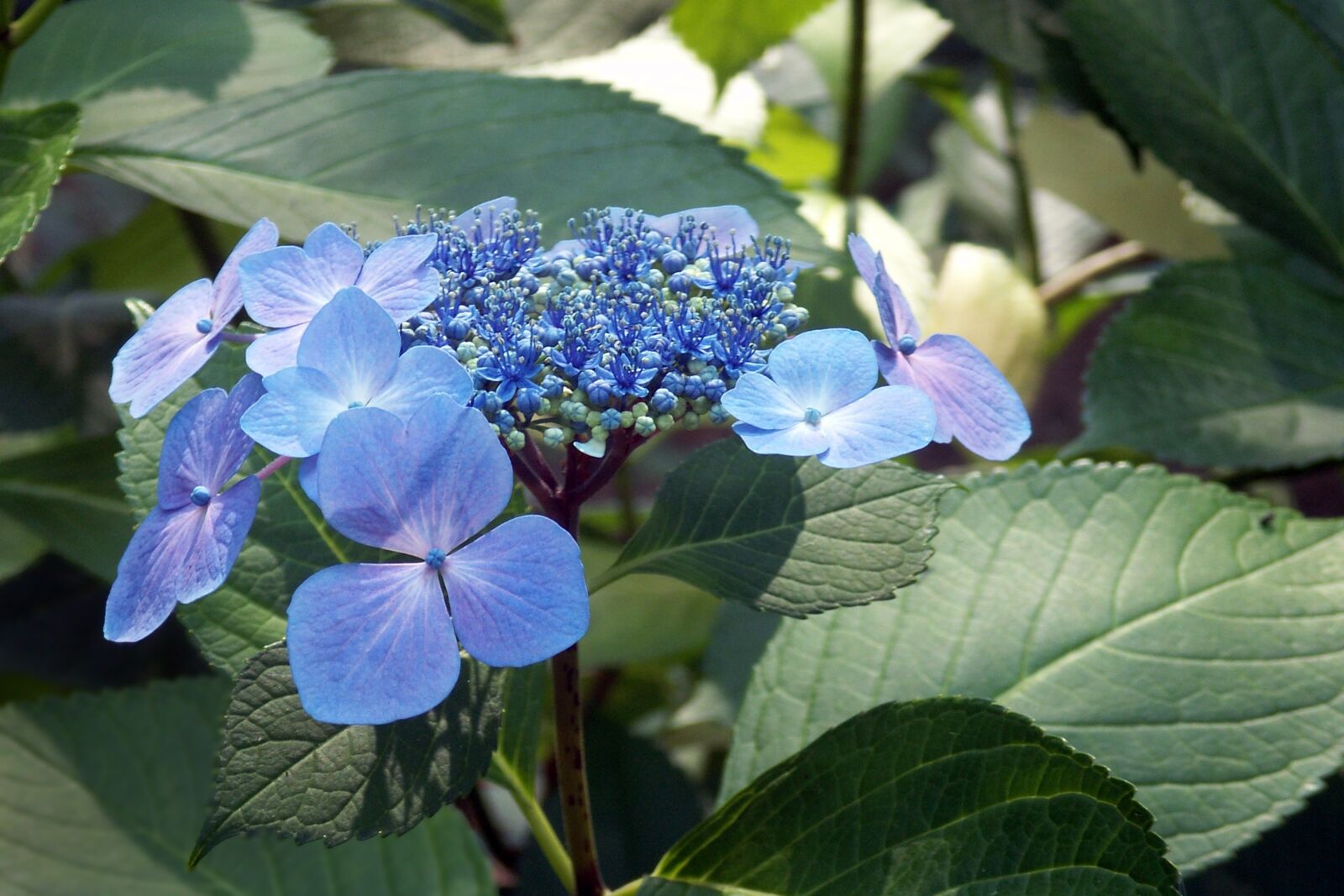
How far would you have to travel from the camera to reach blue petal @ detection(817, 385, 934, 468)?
415 mm

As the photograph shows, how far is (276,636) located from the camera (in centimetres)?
52

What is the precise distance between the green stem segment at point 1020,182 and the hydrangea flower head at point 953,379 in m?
0.81

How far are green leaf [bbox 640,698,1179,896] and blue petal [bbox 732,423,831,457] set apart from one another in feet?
0.50

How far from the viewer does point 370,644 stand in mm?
379

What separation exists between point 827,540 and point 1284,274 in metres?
0.63

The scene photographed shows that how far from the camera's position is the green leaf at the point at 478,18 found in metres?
1.03

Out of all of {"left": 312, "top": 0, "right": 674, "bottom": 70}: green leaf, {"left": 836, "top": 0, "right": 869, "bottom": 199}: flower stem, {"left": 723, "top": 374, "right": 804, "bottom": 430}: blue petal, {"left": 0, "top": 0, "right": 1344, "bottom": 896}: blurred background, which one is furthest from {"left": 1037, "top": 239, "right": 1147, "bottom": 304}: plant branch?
{"left": 723, "top": 374, "right": 804, "bottom": 430}: blue petal

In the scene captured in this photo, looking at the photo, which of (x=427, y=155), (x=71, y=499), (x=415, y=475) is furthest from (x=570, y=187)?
(x=71, y=499)

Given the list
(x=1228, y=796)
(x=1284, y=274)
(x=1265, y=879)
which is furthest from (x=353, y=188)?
Answer: (x=1265, y=879)

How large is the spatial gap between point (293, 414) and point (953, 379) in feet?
0.93

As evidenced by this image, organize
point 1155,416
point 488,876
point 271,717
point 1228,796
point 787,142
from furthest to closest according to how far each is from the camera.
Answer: point 787,142, point 1155,416, point 488,876, point 1228,796, point 271,717

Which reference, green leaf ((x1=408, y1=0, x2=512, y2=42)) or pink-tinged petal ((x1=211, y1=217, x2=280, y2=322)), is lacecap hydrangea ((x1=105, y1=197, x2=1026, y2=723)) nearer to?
pink-tinged petal ((x1=211, y1=217, x2=280, y2=322))

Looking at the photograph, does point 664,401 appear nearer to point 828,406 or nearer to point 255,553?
point 828,406

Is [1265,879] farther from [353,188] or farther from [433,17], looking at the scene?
[433,17]
